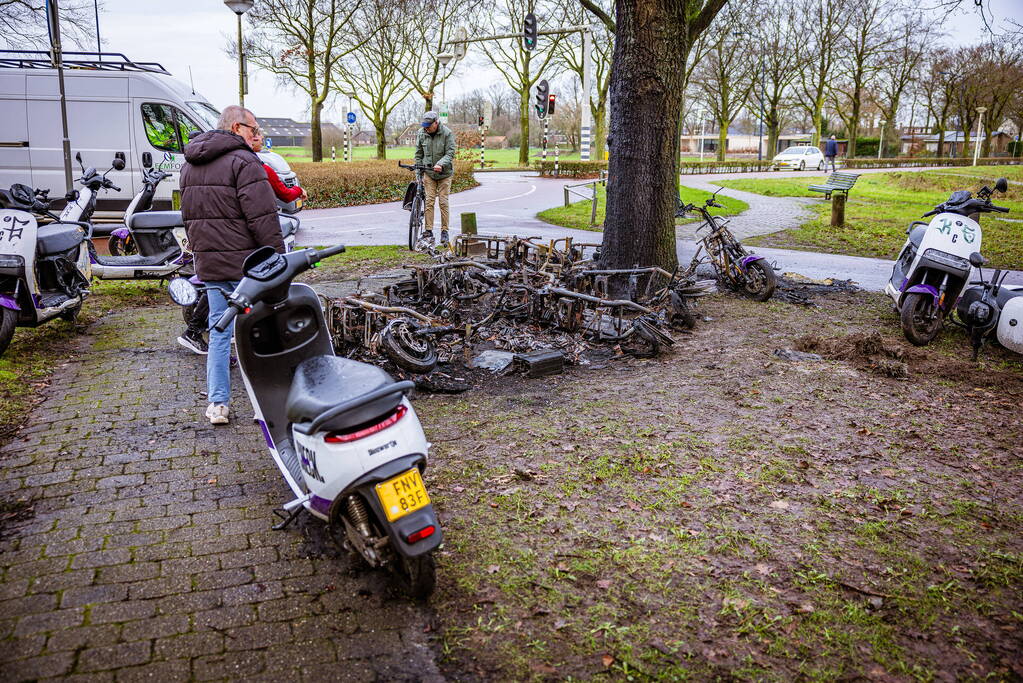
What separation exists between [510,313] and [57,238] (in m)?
4.25

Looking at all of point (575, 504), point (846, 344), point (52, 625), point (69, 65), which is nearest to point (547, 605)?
point (575, 504)

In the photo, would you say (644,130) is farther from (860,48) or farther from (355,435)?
(860,48)

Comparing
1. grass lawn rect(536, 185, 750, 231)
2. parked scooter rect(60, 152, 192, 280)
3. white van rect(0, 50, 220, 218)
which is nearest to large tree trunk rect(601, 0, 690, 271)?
parked scooter rect(60, 152, 192, 280)

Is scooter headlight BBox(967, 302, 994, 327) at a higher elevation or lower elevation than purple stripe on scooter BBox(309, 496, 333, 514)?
higher

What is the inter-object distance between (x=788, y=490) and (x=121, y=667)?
326 cm

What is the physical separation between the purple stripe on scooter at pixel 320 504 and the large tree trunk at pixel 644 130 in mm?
5938

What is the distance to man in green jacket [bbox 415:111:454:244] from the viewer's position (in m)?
11.2

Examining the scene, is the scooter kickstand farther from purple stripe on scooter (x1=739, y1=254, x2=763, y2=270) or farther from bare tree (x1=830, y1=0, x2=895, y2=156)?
bare tree (x1=830, y1=0, x2=895, y2=156)

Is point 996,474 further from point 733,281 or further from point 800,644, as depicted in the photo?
point 733,281

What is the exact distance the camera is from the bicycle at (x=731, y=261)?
8.80 m

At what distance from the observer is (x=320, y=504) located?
10.6 ft

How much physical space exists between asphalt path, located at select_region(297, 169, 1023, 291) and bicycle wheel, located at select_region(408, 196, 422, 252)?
1450mm

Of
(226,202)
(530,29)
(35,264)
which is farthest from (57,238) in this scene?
(530,29)

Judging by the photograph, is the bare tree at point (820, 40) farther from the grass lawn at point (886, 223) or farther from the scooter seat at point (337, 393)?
the scooter seat at point (337, 393)
